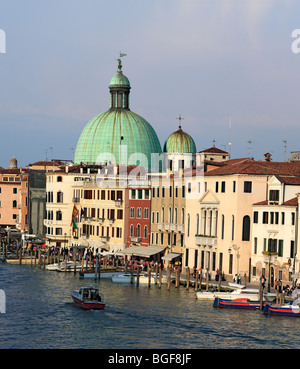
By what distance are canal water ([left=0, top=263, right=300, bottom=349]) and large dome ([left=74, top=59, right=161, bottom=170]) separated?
140 feet

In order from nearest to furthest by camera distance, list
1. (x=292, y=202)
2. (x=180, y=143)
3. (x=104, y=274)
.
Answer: (x=292, y=202), (x=104, y=274), (x=180, y=143)

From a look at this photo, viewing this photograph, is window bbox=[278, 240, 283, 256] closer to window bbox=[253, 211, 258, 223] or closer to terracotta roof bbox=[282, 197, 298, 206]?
terracotta roof bbox=[282, 197, 298, 206]

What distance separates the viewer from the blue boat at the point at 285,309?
38.4 m

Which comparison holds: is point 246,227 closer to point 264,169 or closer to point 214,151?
point 264,169

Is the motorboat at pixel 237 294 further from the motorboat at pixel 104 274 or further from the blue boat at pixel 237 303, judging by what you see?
the motorboat at pixel 104 274

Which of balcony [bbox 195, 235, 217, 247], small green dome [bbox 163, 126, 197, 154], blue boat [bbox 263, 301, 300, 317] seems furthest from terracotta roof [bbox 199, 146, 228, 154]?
blue boat [bbox 263, 301, 300, 317]

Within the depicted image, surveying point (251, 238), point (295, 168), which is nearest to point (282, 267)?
point (251, 238)

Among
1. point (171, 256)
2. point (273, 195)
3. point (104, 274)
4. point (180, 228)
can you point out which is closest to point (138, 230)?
point (180, 228)

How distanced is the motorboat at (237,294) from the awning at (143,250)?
15.4m

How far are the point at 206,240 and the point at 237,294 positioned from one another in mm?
10968

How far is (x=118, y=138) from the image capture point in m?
90.6

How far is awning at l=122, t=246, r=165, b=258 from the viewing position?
5924 centimetres

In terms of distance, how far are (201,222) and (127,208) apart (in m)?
13.4

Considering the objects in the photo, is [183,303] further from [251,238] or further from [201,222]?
[201,222]
